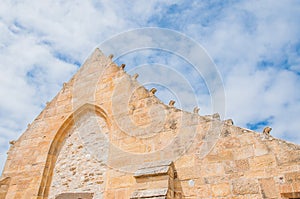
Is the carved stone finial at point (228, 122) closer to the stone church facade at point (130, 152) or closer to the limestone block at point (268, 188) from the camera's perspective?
the stone church facade at point (130, 152)

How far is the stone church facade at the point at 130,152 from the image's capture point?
445 cm

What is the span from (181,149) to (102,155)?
225cm

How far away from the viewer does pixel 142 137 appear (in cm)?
593

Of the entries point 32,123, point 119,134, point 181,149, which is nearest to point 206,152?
point 181,149

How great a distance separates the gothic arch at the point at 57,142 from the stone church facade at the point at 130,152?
0.03 meters

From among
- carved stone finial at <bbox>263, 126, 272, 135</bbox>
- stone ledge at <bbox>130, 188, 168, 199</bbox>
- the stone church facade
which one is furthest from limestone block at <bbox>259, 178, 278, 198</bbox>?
stone ledge at <bbox>130, 188, 168, 199</bbox>

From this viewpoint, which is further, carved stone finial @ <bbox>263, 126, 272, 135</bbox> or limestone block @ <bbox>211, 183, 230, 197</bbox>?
carved stone finial @ <bbox>263, 126, 272, 135</bbox>

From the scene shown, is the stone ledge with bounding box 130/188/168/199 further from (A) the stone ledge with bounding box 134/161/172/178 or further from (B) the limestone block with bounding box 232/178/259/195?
(B) the limestone block with bounding box 232/178/259/195

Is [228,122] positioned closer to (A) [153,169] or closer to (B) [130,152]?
(A) [153,169]

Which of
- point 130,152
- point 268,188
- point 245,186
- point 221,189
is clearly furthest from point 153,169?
point 268,188

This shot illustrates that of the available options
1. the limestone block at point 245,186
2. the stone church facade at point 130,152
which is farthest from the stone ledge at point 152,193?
the limestone block at point 245,186

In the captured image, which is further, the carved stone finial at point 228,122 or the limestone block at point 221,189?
the carved stone finial at point 228,122

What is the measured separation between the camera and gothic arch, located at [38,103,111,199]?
6.97m

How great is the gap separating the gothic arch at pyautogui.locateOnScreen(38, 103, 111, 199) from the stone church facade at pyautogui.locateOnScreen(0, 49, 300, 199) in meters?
0.03
